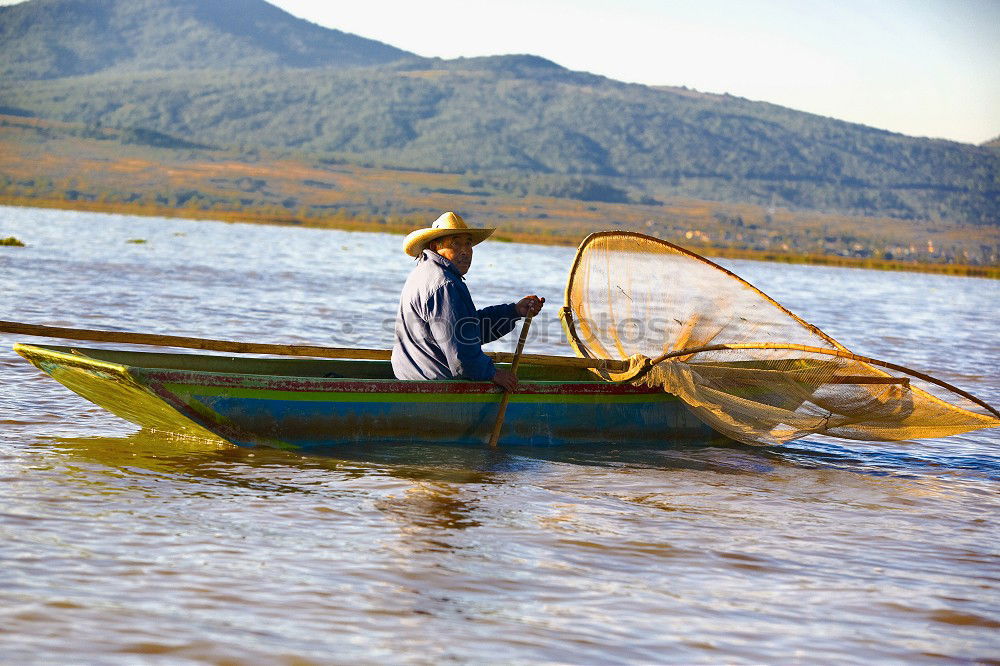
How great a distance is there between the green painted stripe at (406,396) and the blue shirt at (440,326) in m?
0.17

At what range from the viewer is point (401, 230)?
8325cm

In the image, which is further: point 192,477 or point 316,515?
point 192,477

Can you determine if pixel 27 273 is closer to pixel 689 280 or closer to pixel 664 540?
pixel 689 280

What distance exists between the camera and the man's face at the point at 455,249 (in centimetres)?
822

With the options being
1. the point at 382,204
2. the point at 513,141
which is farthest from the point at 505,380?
the point at 513,141

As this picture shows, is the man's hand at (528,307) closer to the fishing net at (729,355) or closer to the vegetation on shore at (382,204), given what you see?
the fishing net at (729,355)

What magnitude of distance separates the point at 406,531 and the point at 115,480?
1.89 meters

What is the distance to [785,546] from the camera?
6691 mm

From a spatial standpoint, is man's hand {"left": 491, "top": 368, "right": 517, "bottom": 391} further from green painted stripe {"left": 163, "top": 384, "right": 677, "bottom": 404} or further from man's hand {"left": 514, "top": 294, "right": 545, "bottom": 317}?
man's hand {"left": 514, "top": 294, "right": 545, "bottom": 317}

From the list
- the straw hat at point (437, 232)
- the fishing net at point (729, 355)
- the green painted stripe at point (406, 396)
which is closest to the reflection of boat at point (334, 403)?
the green painted stripe at point (406, 396)

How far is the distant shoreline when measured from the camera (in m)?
76.3

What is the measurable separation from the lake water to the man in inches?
22.5

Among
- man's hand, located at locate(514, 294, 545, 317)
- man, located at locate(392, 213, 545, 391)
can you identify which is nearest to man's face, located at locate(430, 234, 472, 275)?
man, located at locate(392, 213, 545, 391)

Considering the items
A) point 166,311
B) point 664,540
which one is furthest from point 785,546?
point 166,311
